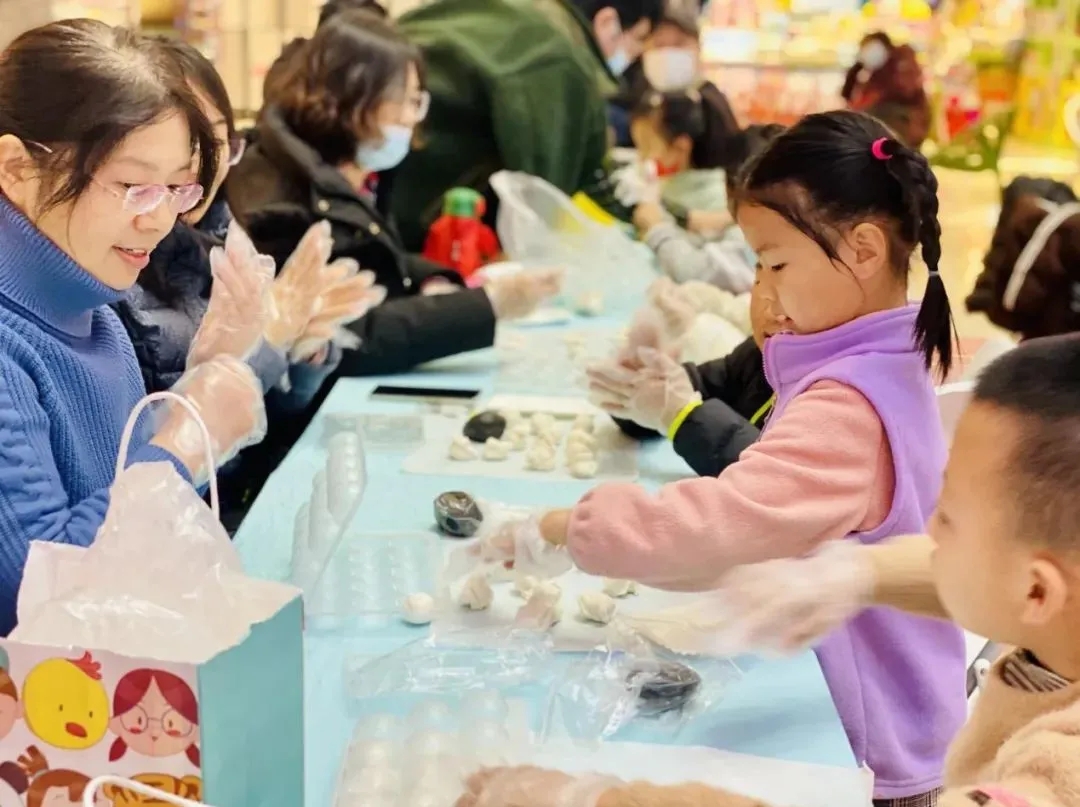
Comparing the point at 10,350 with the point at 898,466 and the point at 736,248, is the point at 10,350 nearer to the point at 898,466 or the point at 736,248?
the point at 898,466

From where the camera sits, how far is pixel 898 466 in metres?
1.02

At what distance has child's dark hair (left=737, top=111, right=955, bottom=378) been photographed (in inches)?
42.0

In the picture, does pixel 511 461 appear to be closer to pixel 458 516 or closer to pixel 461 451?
pixel 461 451

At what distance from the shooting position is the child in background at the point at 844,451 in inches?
39.4

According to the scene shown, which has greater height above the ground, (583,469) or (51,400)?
(51,400)

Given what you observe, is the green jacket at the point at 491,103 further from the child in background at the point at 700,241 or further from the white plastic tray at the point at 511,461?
the white plastic tray at the point at 511,461

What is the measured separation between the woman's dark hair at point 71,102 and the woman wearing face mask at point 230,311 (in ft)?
0.93

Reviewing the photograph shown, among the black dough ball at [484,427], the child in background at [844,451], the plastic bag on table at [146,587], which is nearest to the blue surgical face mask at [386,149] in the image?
the black dough ball at [484,427]

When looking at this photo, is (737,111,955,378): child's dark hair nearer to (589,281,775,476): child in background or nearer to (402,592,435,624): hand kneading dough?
(589,281,775,476): child in background

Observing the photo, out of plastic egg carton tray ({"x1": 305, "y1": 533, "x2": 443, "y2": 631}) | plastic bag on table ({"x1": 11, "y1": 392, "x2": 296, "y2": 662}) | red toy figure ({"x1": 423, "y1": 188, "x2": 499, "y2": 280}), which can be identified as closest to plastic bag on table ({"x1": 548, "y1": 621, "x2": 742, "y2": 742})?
plastic egg carton tray ({"x1": 305, "y1": 533, "x2": 443, "y2": 631})

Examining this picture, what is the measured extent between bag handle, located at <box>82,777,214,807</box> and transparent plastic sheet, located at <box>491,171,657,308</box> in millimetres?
1889

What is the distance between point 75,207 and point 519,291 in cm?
125

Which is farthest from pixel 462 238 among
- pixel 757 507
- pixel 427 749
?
pixel 427 749

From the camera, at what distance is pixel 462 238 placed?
2643 mm
